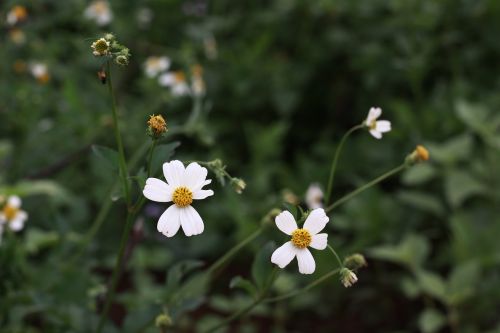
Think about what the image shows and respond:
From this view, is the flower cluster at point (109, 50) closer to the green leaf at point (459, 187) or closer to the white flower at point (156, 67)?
the green leaf at point (459, 187)

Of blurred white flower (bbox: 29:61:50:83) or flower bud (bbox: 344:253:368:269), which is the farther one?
blurred white flower (bbox: 29:61:50:83)

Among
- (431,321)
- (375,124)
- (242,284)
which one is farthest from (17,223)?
(431,321)

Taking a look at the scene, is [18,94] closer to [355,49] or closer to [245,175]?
[245,175]

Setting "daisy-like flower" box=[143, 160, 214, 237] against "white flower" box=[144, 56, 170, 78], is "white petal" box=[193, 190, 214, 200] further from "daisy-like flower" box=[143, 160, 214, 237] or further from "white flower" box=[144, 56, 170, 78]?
"white flower" box=[144, 56, 170, 78]

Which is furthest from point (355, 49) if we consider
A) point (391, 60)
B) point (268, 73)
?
point (268, 73)

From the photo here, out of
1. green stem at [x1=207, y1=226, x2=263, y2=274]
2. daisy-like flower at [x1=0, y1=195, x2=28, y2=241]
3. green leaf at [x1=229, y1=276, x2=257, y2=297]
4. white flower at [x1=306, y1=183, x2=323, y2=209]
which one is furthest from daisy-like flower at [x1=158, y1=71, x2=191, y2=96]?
green leaf at [x1=229, y1=276, x2=257, y2=297]

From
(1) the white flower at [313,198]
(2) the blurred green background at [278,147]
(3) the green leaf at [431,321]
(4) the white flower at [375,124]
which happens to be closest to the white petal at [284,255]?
(4) the white flower at [375,124]
